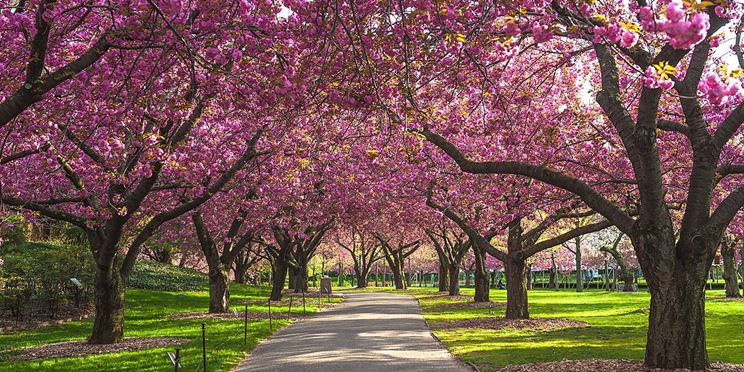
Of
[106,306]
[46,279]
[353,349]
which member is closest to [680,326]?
[353,349]

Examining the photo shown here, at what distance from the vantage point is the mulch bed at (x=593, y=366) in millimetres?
9375

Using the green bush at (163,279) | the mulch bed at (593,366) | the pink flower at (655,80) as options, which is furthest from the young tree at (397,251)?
the pink flower at (655,80)

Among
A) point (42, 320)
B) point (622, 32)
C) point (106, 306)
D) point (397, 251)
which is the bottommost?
point (42, 320)

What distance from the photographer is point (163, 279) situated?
3722cm

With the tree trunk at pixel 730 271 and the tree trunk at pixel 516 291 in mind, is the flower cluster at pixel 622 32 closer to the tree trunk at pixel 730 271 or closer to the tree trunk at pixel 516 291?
the tree trunk at pixel 516 291

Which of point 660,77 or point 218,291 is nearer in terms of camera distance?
point 660,77

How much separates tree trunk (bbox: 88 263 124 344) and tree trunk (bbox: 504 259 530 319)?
11313mm

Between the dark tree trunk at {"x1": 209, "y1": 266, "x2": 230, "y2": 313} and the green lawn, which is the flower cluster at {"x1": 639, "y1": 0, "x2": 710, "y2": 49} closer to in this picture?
the green lawn

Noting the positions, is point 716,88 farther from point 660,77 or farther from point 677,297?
point 677,297

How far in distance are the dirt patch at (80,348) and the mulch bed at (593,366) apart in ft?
26.0

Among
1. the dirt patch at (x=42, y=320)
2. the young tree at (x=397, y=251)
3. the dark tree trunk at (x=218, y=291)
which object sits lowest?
the dirt patch at (x=42, y=320)

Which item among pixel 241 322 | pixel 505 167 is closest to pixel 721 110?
pixel 505 167

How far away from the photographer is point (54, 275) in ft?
68.3

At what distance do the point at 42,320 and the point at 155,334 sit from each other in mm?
6574
